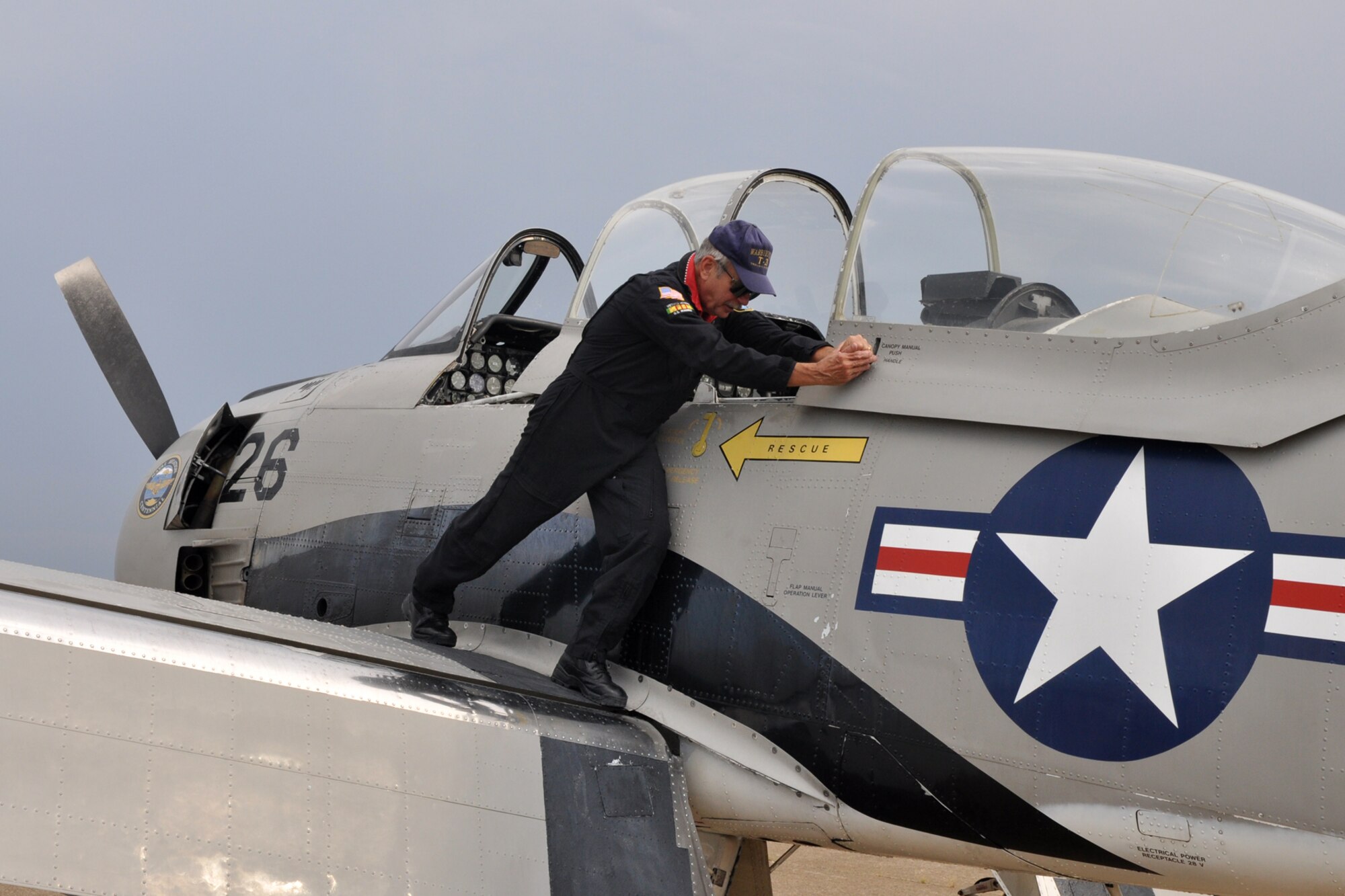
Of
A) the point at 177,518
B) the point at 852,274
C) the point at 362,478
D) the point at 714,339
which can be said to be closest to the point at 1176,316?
the point at 852,274

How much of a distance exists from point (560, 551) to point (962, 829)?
5.57 ft

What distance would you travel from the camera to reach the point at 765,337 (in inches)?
166

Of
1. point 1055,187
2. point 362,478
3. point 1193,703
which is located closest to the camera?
point 1193,703

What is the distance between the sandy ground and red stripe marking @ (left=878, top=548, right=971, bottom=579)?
4859 millimetres

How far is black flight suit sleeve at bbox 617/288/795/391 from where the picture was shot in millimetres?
3738

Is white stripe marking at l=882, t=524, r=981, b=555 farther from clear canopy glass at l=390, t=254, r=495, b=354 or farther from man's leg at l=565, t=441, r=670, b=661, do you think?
clear canopy glass at l=390, t=254, r=495, b=354

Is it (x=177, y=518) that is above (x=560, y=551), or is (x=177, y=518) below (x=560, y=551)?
below

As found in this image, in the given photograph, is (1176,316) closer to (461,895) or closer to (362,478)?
(461,895)

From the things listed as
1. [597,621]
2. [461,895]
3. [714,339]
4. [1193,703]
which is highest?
[714,339]

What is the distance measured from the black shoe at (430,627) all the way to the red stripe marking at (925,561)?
172cm

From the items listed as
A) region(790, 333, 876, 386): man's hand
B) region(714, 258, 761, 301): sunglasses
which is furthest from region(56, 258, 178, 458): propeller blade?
region(790, 333, 876, 386): man's hand

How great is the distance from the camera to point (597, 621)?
3867 mm

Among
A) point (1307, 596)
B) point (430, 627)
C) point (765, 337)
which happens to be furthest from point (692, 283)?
point (1307, 596)

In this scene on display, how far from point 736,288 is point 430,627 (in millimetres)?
1660
